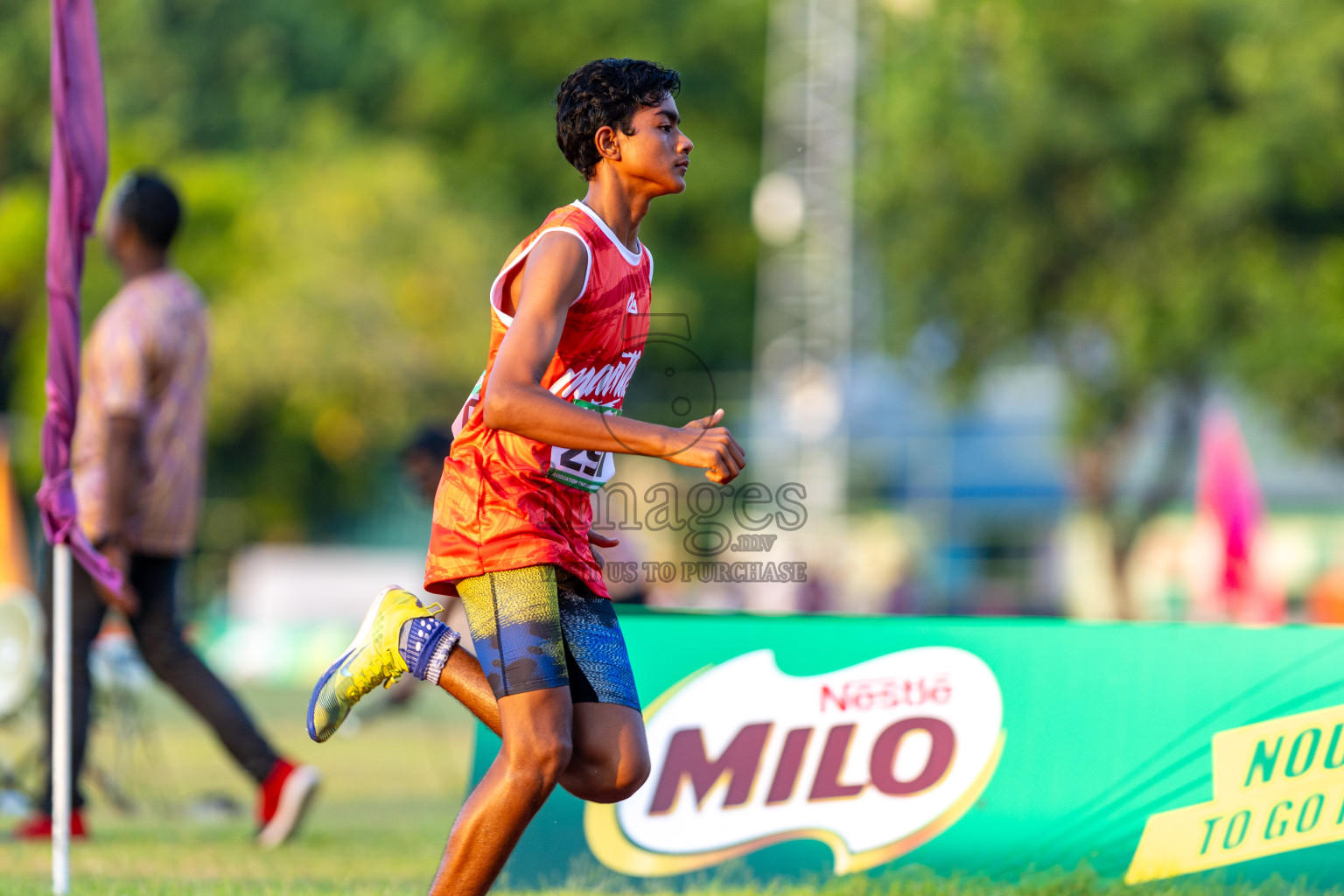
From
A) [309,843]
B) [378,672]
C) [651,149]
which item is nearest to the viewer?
[651,149]

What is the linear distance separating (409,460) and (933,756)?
3.54 meters

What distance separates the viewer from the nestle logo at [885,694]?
518cm

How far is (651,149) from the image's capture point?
4.09 metres

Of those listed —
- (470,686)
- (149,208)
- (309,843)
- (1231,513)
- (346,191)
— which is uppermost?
(346,191)

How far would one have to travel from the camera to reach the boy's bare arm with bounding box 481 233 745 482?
3.61 m

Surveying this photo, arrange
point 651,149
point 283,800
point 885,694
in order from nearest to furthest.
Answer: point 651,149, point 885,694, point 283,800

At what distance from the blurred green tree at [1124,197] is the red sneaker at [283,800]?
20878 millimetres

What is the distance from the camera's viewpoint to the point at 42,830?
6582mm

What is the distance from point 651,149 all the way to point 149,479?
3373 mm

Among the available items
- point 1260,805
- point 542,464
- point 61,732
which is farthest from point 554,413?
point 1260,805

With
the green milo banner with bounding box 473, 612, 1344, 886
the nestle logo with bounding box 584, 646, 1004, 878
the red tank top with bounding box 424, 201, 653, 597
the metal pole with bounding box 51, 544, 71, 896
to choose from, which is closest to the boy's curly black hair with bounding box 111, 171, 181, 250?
the metal pole with bounding box 51, 544, 71, 896

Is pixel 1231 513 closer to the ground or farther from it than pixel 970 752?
farther from it

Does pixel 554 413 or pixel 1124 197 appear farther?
pixel 1124 197

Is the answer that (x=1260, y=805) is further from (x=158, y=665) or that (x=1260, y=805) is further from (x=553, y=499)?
(x=158, y=665)
